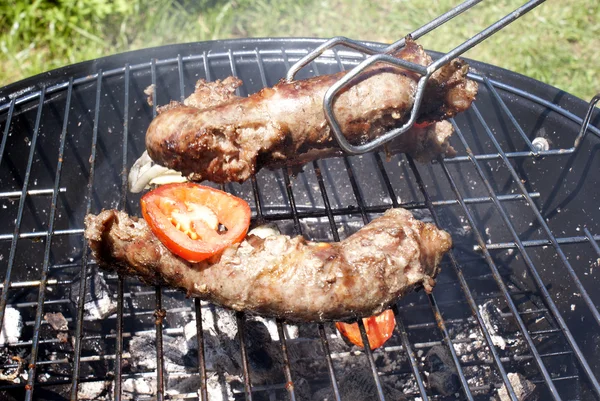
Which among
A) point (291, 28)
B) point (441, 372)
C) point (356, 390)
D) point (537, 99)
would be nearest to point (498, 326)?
point (441, 372)

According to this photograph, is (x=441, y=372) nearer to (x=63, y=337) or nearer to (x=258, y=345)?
(x=258, y=345)

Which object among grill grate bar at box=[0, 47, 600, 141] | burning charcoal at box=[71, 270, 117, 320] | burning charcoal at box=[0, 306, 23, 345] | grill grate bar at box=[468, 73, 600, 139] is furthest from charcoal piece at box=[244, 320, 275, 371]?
grill grate bar at box=[468, 73, 600, 139]

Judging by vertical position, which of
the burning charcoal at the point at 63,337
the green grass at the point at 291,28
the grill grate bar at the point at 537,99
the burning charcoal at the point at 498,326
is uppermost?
the green grass at the point at 291,28

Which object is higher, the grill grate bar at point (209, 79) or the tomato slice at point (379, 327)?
the grill grate bar at point (209, 79)

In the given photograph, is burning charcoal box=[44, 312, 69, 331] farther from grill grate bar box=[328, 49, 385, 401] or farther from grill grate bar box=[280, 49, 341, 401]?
grill grate bar box=[328, 49, 385, 401]

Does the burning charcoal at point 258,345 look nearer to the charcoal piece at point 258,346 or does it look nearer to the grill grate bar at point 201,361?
the charcoal piece at point 258,346

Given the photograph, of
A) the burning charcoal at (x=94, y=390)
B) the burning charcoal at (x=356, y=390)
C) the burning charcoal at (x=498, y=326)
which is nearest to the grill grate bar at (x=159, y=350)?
the burning charcoal at (x=94, y=390)
